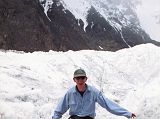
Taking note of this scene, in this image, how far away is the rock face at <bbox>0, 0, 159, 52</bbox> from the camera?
279 ft

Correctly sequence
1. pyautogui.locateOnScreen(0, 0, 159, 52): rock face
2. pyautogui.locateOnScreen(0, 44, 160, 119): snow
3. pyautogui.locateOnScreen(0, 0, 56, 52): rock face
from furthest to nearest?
pyautogui.locateOnScreen(0, 0, 159, 52): rock face
pyautogui.locateOnScreen(0, 0, 56, 52): rock face
pyautogui.locateOnScreen(0, 44, 160, 119): snow

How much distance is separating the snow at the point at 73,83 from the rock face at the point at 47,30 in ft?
223

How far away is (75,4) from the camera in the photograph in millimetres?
154625

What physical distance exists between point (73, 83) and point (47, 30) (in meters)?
90.6

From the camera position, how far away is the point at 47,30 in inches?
3957

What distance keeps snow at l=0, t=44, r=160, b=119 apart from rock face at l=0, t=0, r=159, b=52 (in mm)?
67914

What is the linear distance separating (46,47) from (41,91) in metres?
84.9

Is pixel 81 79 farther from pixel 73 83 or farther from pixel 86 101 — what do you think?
pixel 73 83

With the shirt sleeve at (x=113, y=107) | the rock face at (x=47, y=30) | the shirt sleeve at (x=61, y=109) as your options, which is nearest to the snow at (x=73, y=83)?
the shirt sleeve at (x=61, y=109)

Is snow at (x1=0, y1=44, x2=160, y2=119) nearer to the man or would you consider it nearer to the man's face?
the man

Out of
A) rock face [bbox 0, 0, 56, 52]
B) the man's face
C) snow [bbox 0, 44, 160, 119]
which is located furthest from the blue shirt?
rock face [bbox 0, 0, 56, 52]

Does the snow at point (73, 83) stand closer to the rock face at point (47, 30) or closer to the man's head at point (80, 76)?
the man's head at point (80, 76)

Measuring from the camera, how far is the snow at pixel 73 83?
27.1 feet

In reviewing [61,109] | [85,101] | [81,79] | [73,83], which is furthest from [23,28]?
[81,79]
